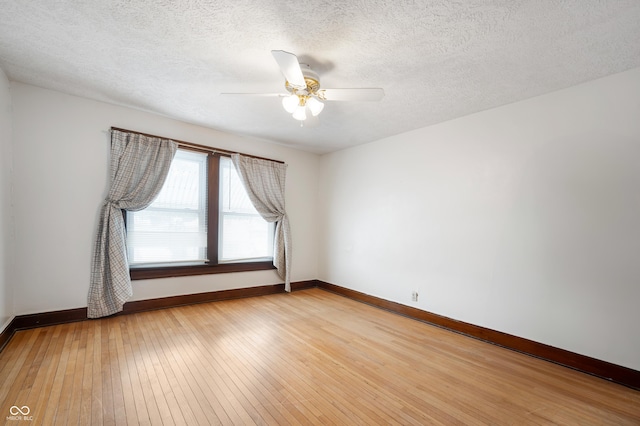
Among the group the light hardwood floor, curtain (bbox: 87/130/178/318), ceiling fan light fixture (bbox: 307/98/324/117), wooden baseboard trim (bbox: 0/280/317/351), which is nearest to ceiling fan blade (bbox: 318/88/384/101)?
ceiling fan light fixture (bbox: 307/98/324/117)

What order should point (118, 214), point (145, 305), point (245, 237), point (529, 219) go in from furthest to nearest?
1. point (245, 237)
2. point (145, 305)
3. point (118, 214)
4. point (529, 219)

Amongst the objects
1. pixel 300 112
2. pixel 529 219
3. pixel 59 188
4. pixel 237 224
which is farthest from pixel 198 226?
pixel 529 219

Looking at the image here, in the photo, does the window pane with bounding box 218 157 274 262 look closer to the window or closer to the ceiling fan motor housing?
the window

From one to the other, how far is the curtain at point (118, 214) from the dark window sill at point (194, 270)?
0.24m

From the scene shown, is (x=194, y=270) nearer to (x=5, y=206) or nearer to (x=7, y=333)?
(x=7, y=333)

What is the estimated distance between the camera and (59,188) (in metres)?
3.04

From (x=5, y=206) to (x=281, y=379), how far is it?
319 centimetres

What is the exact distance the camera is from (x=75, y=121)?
3.12 meters

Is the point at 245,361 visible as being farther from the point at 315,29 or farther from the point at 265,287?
the point at 315,29

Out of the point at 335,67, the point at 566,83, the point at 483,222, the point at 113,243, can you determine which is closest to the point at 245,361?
the point at 113,243

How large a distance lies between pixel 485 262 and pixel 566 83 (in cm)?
192

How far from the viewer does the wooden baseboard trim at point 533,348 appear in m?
2.21

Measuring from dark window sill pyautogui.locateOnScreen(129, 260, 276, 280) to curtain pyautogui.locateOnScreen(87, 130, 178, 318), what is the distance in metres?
0.24

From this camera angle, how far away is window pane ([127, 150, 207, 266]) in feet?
11.6
